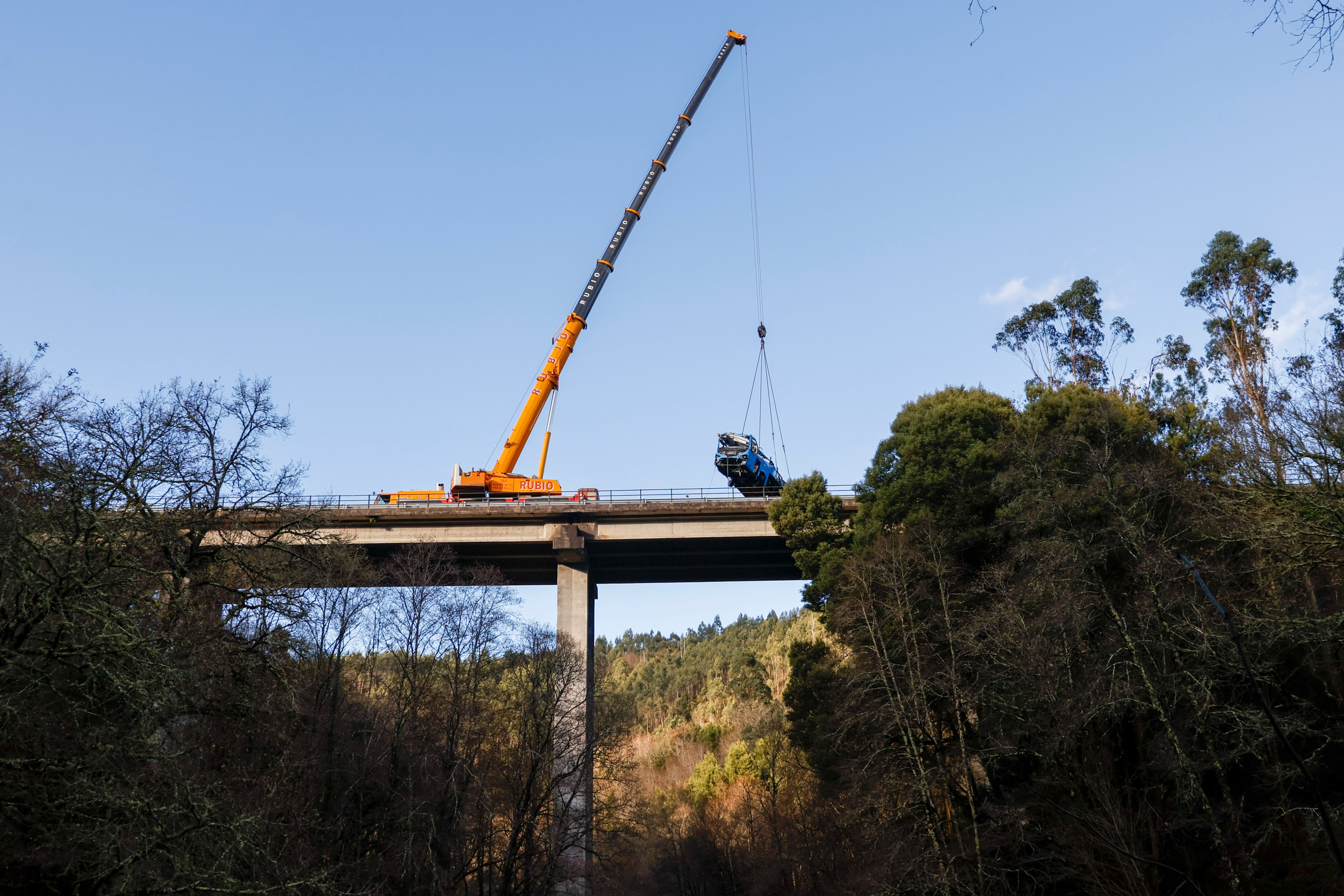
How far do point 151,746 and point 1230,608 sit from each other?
67.6ft

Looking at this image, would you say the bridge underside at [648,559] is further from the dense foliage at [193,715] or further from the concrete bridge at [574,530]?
the dense foliage at [193,715]

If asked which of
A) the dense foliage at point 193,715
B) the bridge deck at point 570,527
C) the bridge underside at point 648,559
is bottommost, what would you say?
the dense foliage at point 193,715

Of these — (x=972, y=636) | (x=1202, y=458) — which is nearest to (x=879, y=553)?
(x=972, y=636)

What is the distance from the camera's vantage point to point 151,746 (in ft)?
34.2

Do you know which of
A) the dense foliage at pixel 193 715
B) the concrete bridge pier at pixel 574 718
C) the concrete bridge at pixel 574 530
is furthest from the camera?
the concrete bridge at pixel 574 530

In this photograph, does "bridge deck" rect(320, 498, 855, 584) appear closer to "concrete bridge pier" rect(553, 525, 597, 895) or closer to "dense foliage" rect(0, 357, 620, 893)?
"concrete bridge pier" rect(553, 525, 597, 895)

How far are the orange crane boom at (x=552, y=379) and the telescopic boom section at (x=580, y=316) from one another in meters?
0.03

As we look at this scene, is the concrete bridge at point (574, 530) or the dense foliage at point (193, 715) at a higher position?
the concrete bridge at point (574, 530)

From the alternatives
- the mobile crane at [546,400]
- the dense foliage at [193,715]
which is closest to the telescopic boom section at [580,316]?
the mobile crane at [546,400]

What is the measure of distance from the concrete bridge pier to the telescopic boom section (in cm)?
456

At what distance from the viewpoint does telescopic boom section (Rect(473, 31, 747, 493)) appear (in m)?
47.6

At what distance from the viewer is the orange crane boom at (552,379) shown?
1822 inches

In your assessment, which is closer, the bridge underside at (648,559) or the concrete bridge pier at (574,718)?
the concrete bridge pier at (574,718)

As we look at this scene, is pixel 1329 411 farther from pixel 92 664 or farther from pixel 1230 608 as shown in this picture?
pixel 92 664
